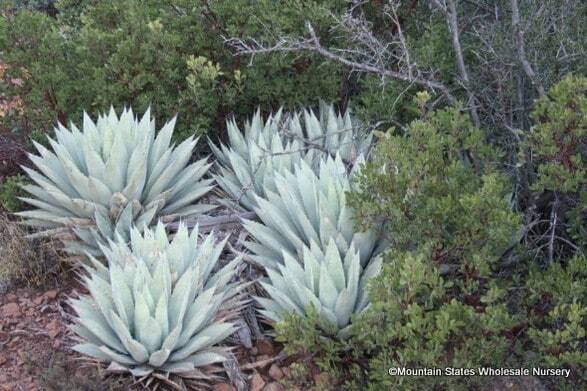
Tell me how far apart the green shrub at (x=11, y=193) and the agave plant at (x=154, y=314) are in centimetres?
127

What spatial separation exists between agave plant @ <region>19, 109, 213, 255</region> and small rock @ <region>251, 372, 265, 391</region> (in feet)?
3.49

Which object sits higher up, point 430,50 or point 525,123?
point 430,50

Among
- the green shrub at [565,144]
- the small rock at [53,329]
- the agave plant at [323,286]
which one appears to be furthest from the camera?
the small rock at [53,329]

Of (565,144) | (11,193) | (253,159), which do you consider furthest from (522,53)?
(11,193)

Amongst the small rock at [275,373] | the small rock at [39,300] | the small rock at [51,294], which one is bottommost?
the small rock at [275,373]

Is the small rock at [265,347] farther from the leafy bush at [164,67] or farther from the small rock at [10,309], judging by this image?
the leafy bush at [164,67]

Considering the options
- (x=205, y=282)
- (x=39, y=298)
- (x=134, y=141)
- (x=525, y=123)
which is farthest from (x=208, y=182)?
(x=525, y=123)

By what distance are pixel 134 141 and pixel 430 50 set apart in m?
1.75

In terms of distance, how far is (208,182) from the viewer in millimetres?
4156

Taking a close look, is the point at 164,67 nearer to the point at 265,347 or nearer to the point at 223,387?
the point at 265,347

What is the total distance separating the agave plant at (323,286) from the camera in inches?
124

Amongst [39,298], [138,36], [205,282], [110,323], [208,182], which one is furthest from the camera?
[138,36]

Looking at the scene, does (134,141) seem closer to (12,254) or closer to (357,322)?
(12,254)

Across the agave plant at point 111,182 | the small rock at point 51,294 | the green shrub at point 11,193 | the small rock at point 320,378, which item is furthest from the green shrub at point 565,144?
the green shrub at point 11,193
